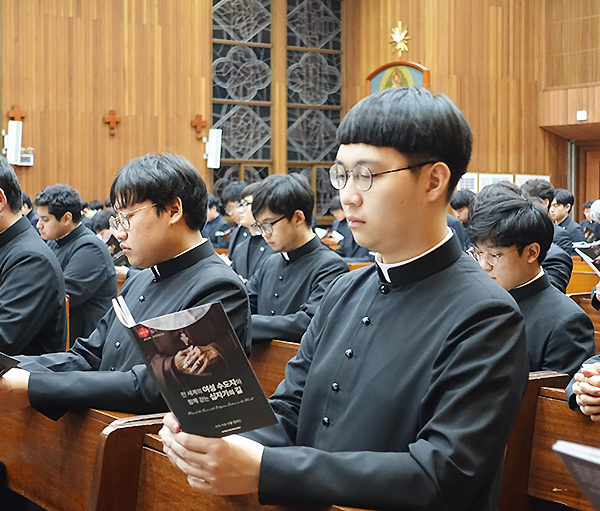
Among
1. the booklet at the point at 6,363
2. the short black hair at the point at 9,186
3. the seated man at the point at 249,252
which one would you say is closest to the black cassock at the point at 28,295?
the short black hair at the point at 9,186

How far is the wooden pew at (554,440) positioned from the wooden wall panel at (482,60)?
12827 millimetres

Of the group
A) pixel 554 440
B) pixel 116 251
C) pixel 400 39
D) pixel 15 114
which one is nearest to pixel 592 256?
pixel 554 440

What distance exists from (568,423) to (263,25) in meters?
14.1

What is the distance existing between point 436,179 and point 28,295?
236 cm

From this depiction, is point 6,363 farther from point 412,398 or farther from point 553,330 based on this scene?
point 553,330

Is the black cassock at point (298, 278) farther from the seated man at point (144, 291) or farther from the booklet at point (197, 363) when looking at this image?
the booklet at point (197, 363)

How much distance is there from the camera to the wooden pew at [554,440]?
2.76 meters

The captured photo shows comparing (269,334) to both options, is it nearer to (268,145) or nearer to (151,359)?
(151,359)

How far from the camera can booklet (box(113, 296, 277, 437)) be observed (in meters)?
1.58

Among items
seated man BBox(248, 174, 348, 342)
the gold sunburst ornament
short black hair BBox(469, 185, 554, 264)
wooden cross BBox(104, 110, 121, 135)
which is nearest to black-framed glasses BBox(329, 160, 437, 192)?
short black hair BBox(469, 185, 554, 264)

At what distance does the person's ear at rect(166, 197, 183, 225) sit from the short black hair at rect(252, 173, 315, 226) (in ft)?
6.26

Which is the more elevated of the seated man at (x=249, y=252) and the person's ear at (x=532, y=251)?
the person's ear at (x=532, y=251)

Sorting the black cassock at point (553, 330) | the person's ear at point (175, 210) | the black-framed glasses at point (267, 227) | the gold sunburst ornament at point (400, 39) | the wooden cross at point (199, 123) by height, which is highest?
the gold sunburst ornament at point (400, 39)

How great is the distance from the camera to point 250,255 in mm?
7469
